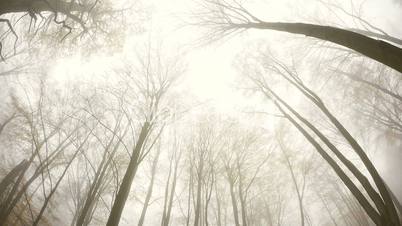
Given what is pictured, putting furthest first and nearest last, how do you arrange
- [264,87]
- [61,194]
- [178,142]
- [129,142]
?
[61,194]
[129,142]
[178,142]
[264,87]

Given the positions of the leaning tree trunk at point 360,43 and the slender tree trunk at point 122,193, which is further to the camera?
the slender tree trunk at point 122,193

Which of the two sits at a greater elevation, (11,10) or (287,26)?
(11,10)

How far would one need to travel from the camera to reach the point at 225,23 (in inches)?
227

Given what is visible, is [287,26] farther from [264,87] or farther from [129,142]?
[129,142]

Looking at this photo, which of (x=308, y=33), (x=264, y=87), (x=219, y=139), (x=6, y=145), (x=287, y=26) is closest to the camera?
(x=308, y=33)

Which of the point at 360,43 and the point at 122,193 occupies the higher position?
the point at 360,43

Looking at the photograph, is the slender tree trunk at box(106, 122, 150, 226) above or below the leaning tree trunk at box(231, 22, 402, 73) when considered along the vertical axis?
below

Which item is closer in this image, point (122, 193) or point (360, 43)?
point (360, 43)

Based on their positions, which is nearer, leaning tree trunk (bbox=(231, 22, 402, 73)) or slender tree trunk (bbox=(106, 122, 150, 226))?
leaning tree trunk (bbox=(231, 22, 402, 73))

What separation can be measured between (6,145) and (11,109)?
3.37m

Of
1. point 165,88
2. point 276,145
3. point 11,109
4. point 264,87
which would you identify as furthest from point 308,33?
point 11,109

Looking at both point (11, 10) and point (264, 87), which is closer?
point (11, 10)

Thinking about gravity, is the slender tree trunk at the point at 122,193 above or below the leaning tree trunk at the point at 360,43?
below

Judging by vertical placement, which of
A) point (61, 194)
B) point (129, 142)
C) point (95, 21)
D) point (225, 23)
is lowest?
point (225, 23)
